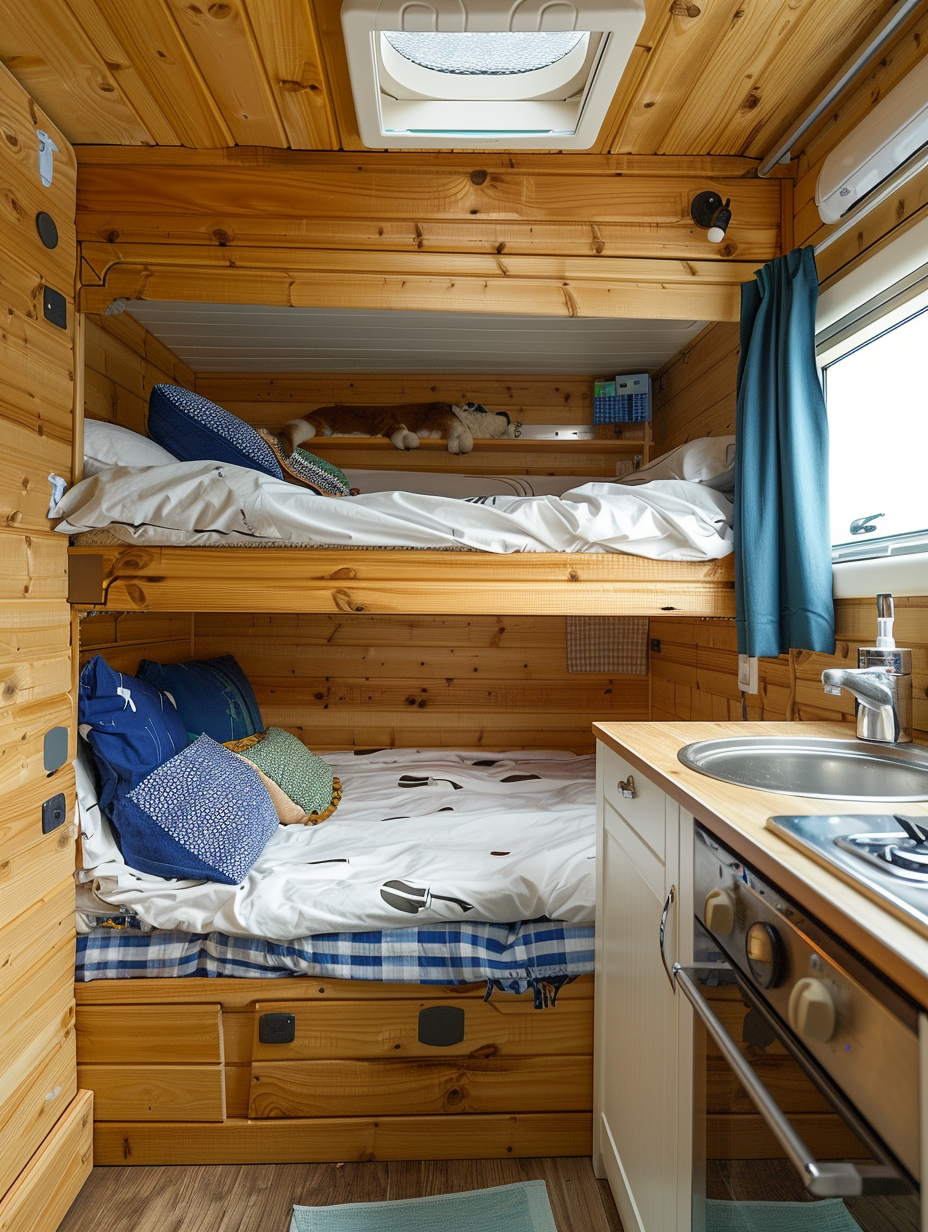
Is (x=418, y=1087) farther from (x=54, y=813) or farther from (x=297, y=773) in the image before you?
(x=54, y=813)

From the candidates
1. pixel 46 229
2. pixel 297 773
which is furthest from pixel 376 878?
pixel 46 229

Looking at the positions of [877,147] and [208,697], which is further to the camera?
[208,697]

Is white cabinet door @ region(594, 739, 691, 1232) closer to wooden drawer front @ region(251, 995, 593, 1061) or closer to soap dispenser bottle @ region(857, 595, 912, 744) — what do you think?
wooden drawer front @ region(251, 995, 593, 1061)

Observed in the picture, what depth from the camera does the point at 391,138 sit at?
5.18 ft

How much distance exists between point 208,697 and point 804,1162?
208 cm

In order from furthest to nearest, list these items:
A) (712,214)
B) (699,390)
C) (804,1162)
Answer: (699,390), (712,214), (804,1162)

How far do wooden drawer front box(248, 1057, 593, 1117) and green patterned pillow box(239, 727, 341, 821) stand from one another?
66 cm

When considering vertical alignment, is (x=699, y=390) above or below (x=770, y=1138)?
above

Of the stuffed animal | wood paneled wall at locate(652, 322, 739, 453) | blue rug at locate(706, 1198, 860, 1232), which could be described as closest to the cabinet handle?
blue rug at locate(706, 1198, 860, 1232)

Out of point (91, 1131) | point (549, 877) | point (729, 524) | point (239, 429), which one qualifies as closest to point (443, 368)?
point (239, 429)

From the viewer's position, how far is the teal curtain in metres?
1.61

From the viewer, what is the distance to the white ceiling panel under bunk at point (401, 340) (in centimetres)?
241

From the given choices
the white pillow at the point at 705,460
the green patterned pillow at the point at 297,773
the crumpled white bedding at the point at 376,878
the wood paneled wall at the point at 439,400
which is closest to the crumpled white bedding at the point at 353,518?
the white pillow at the point at 705,460

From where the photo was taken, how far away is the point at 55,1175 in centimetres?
144
